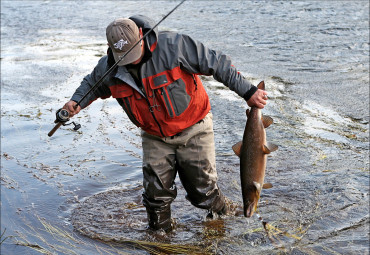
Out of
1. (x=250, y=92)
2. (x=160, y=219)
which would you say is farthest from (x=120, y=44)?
(x=160, y=219)

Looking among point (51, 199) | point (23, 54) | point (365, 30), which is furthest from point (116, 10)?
point (51, 199)

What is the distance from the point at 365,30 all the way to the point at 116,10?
7.92 meters

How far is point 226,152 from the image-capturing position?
21.4ft

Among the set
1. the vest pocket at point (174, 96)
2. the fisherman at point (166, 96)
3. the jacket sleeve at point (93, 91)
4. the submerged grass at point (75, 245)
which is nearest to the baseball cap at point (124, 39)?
the fisherman at point (166, 96)

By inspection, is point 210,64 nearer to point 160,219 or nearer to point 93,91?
point 93,91

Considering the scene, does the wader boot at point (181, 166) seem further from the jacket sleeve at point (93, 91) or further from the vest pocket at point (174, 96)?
the jacket sleeve at point (93, 91)

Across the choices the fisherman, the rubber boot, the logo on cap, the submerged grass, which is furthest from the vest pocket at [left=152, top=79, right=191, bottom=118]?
the submerged grass

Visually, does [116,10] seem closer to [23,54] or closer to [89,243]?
[23,54]

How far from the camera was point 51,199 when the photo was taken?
5.69m

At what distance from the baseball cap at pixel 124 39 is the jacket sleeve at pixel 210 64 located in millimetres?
356

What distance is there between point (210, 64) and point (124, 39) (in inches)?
25.9

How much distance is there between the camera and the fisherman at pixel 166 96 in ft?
12.6

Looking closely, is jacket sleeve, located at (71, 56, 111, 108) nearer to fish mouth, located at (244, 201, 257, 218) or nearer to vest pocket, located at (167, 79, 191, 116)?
vest pocket, located at (167, 79, 191, 116)

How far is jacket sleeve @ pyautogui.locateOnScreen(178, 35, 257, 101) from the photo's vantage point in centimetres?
383
